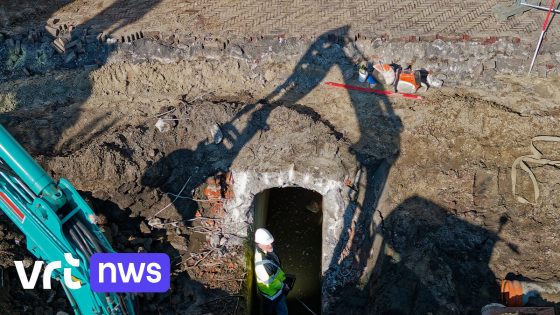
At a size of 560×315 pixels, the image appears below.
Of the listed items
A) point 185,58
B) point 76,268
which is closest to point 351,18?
point 185,58

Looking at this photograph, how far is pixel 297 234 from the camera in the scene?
46.9 ft

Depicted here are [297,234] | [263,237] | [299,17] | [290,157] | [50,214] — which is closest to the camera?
[50,214]

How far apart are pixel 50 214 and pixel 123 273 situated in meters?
1.27

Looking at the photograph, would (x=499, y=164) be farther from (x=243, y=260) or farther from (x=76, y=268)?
(x=76, y=268)

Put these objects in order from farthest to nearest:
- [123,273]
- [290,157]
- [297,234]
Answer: [297,234] → [290,157] → [123,273]

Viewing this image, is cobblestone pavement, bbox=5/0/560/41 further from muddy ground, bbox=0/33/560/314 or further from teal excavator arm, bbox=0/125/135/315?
teal excavator arm, bbox=0/125/135/315

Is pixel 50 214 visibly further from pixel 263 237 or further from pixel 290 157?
pixel 290 157

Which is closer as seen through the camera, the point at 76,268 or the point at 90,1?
the point at 76,268

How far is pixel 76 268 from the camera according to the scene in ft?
25.8

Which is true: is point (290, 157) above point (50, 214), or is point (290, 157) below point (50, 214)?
below

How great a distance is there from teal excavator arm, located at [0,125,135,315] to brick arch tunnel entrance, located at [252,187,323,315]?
4.67 m

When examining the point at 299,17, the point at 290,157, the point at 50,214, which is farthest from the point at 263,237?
the point at 299,17

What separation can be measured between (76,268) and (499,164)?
7914 mm

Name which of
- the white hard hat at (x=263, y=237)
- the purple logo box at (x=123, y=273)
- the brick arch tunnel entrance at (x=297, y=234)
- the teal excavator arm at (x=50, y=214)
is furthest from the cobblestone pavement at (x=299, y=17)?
the teal excavator arm at (x=50, y=214)
